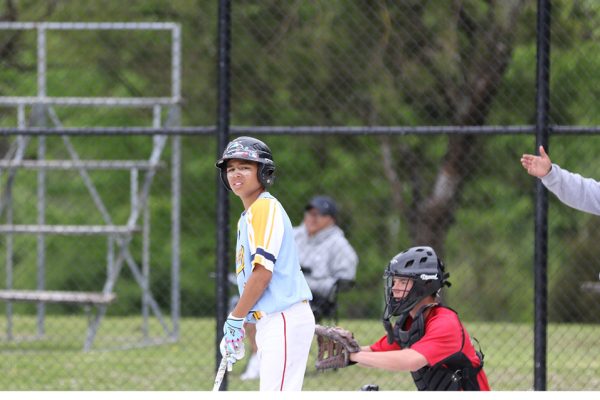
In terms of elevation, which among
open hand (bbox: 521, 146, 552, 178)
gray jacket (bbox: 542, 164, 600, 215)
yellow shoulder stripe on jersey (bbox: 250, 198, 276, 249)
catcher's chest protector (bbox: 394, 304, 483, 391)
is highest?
open hand (bbox: 521, 146, 552, 178)

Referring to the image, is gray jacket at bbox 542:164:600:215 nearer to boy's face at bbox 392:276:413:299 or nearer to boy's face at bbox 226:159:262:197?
boy's face at bbox 392:276:413:299

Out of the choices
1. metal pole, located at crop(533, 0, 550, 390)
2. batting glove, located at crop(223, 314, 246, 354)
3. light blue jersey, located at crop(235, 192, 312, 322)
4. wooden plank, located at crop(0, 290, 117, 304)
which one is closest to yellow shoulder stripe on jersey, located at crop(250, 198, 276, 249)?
light blue jersey, located at crop(235, 192, 312, 322)

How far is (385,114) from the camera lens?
1350cm

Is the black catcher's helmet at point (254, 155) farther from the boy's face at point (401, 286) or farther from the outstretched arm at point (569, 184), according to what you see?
the outstretched arm at point (569, 184)

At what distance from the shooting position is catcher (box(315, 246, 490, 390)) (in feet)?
14.6

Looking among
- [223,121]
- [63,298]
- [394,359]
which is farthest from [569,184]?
[63,298]

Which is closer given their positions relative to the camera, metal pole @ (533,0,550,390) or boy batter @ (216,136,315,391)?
boy batter @ (216,136,315,391)

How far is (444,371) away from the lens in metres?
4.54

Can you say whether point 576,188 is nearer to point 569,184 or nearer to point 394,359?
point 569,184

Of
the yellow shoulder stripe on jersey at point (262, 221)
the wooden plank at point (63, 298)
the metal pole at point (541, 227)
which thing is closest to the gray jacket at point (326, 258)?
the wooden plank at point (63, 298)

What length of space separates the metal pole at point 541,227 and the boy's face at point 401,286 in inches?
85.1

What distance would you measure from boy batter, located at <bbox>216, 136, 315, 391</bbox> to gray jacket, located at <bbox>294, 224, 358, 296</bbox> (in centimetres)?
412

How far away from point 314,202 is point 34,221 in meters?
7.62

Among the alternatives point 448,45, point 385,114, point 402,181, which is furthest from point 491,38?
point 402,181
